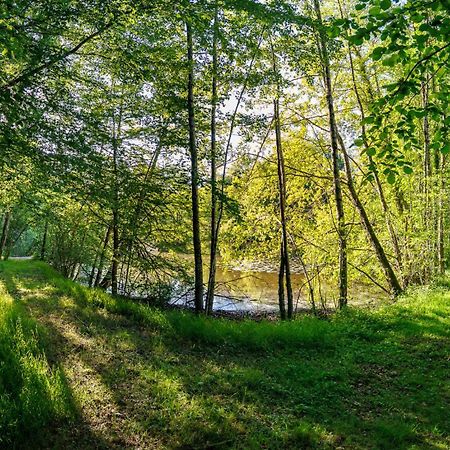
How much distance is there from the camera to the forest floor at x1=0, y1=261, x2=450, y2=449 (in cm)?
308

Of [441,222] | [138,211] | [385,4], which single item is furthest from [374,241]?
[385,4]

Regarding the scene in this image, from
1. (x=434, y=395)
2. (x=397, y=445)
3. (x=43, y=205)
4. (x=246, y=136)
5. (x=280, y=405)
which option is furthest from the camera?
(x=246, y=136)

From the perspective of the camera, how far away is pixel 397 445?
10.8ft

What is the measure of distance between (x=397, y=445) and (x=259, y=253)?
8.49m

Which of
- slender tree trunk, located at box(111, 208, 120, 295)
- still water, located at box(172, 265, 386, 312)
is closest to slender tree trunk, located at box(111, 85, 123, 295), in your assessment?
slender tree trunk, located at box(111, 208, 120, 295)

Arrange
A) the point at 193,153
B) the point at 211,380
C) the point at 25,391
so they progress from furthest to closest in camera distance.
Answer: the point at 193,153 < the point at 211,380 < the point at 25,391

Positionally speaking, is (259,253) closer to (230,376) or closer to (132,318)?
(132,318)

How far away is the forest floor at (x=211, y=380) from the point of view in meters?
3.08

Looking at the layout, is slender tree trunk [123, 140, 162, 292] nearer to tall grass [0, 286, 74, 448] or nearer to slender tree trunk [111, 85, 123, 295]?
slender tree trunk [111, 85, 123, 295]

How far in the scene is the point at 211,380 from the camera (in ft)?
13.6

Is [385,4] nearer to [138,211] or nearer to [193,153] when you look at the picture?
[193,153]

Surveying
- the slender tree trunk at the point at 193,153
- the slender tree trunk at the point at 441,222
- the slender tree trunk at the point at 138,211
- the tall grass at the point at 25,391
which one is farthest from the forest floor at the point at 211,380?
the slender tree trunk at the point at 441,222

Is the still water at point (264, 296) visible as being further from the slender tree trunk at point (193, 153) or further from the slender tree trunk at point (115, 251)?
the slender tree trunk at point (193, 153)

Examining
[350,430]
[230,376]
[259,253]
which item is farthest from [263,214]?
[350,430]
